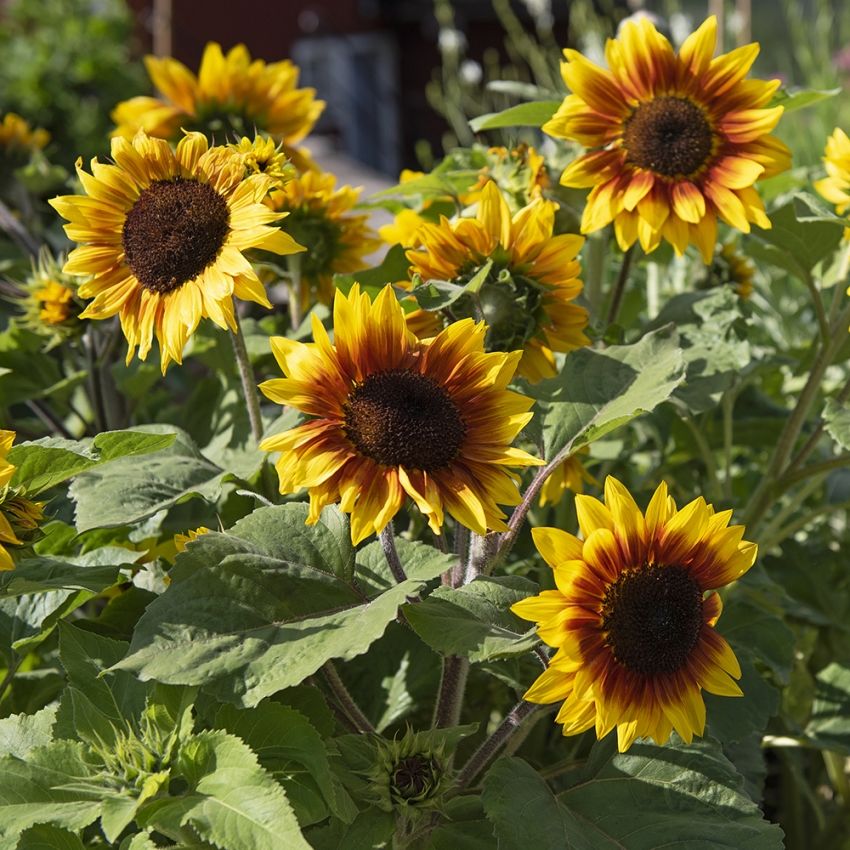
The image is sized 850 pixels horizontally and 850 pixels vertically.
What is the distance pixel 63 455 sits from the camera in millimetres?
734

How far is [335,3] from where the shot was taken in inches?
317

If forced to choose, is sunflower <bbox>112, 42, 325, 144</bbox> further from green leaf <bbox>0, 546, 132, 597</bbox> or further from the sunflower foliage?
green leaf <bbox>0, 546, 132, 597</bbox>

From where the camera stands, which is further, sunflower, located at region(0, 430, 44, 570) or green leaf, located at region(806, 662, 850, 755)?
green leaf, located at region(806, 662, 850, 755)

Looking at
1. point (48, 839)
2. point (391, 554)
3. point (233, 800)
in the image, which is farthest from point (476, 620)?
point (48, 839)

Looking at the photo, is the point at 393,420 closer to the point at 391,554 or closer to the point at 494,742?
the point at 391,554

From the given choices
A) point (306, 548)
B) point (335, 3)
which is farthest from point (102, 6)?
point (306, 548)

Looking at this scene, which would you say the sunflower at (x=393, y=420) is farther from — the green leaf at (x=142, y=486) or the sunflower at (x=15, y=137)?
the sunflower at (x=15, y=137)

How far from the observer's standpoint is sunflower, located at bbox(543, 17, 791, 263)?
0.89 metres

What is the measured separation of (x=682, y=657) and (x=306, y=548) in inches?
9.2

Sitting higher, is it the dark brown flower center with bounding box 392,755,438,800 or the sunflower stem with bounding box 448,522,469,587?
the sunflower stem with bounding box 448,522,469,587

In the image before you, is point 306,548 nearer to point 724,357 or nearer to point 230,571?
point 230,571

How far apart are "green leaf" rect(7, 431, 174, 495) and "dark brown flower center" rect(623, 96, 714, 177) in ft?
1.39

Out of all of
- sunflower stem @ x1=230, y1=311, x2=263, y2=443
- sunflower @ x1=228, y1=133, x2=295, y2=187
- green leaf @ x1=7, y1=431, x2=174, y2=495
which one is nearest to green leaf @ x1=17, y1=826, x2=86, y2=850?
green leaf @ x1=7, y1=431, x2=174, y2=495

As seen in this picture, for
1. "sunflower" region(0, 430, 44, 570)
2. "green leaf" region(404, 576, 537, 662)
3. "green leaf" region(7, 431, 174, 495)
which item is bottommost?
"green leaf" region(404, 576, 537, 662)
